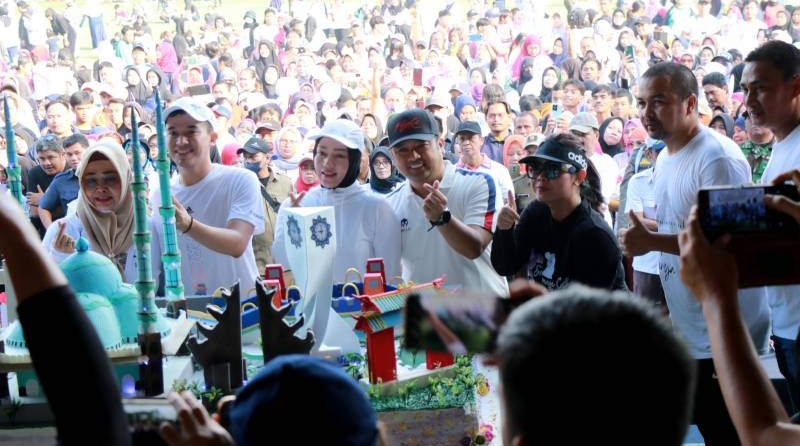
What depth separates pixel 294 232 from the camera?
276 cm

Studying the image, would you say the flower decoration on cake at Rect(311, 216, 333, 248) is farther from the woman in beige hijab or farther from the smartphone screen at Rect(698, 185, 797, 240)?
the smartphone screen at Rect(698, 185, 797, 240)

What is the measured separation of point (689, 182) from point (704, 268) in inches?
80.5

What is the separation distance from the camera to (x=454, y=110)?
10.5 meters

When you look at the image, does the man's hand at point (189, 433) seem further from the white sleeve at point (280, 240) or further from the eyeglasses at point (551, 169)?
the eyeglasses at point (551, 169)

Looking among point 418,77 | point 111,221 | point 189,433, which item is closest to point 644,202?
point 111,221

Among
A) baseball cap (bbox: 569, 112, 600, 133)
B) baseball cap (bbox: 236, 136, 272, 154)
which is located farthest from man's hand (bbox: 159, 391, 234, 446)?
baseball cap (bbox: 569, 112, 600, 133)

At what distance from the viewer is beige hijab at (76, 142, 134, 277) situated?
317 cm

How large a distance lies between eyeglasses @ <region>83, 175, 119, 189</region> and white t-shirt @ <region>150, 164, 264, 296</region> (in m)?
0.23

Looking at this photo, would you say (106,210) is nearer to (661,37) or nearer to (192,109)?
(192,109)

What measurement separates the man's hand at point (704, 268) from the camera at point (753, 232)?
0.14 ft

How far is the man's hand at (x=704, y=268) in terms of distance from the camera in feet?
4.14

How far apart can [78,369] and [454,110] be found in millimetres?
9659

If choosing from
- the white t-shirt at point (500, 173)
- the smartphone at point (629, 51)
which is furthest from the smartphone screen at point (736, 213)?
the smartphone at point (629, 51)

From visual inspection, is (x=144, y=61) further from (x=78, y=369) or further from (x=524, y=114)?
(x=78, y=369)
